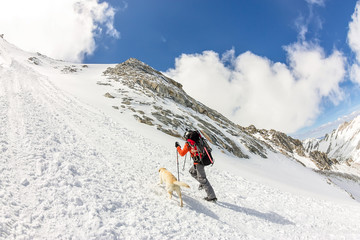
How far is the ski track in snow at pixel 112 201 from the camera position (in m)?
4.87

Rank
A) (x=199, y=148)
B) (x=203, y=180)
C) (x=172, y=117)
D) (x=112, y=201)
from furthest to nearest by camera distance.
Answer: (x=172, y=117)
(x=203, y=180)
(x=199, y=148)
(x=112, y=201)

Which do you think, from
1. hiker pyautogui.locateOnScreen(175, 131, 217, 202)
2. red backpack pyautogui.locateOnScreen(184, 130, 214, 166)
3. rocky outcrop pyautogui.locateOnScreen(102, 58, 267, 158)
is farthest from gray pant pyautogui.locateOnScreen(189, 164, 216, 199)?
rocky outcrop pyautogui.locateOnScreen(102, 58, 267, 158)

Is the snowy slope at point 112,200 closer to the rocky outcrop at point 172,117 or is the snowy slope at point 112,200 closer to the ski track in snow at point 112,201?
the ski track in snow at point 112,201

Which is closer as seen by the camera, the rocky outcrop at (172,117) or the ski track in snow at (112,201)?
the ski track in snow at (112,201)

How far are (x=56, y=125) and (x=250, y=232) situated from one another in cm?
1193

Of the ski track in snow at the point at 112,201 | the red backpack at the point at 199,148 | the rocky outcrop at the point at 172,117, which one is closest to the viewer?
the ski track in snow at the point at 112,201

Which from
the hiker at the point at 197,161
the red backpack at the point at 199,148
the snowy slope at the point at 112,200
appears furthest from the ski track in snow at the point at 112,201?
the red backpack at the point at 199,148

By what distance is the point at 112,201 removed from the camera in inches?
238

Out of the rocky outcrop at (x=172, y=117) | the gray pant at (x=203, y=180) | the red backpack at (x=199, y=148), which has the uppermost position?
the rocky outcrop at (x=172, y=117)

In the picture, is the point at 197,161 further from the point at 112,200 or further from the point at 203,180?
the point at 112,200

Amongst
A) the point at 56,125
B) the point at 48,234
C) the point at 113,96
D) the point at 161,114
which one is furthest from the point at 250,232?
the point at 113,96

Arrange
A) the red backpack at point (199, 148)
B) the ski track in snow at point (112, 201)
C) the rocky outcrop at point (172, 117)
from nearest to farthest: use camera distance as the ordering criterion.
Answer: the ski track in snow at point (112, 201), the red backpack at point (199, 148), the rocky outcrop at point (172, 117)

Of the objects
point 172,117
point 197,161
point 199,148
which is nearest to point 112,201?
point 197,161

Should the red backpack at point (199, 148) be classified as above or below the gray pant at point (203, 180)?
above
